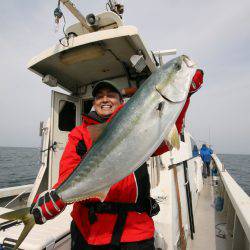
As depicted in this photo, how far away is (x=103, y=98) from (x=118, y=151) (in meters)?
1.06

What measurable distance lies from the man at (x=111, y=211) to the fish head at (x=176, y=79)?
28cm

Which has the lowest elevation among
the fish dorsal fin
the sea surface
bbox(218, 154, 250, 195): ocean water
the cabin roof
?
bbox(218, 154, 250, 195): ocean water

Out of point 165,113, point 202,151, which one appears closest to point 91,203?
point 165,113

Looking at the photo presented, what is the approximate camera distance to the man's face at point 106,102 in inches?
106

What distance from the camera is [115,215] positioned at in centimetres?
239

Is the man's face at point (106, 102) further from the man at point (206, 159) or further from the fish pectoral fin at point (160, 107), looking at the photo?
the man at point (206, 159)

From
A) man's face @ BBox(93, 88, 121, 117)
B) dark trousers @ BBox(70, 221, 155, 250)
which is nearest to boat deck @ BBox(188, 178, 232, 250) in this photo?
dark trousers @ BBox(70, 221, 155, 250)

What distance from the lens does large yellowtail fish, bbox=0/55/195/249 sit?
1.75 metres

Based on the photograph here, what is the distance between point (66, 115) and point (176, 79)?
4.68 meters

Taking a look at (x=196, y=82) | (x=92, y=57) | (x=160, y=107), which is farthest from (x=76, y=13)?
(x=160, y=107)

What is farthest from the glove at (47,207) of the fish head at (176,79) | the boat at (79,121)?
the fish head at (176,79)

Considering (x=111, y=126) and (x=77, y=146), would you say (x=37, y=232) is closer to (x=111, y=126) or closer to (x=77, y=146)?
(x=77, y=146)

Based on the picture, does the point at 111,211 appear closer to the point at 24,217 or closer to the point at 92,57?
the point at 24,217

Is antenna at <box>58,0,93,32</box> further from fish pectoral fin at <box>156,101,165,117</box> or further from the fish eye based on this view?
fish pectoral fin at <box>156,101,165,117</box>
